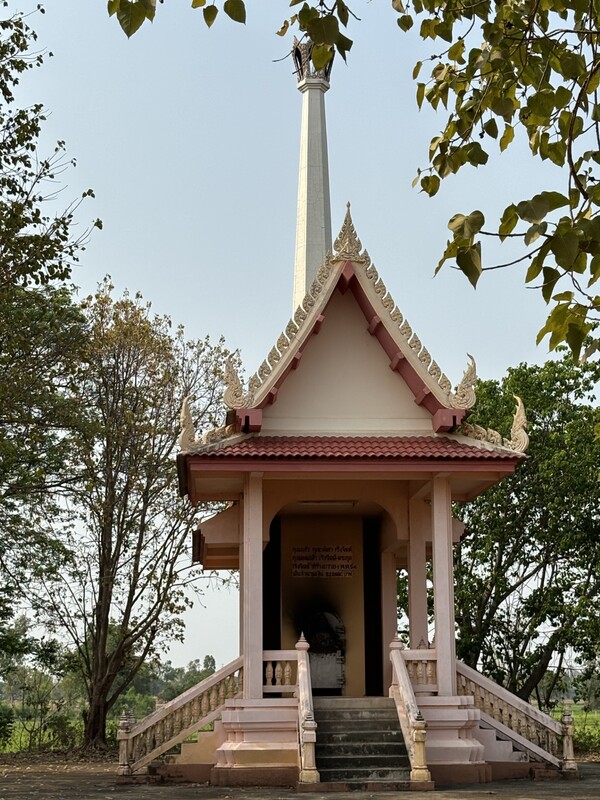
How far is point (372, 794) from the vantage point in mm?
11609

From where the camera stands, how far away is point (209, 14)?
18.1ft

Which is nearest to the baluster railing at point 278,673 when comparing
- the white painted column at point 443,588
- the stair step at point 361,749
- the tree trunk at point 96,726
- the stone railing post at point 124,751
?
the stair step at point 361,749

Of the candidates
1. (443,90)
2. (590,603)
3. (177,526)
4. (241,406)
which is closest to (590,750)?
(590,603)

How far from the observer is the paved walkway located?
1138cm

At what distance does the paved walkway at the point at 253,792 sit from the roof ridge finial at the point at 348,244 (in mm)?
6915

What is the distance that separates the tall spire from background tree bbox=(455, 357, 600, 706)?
573cm

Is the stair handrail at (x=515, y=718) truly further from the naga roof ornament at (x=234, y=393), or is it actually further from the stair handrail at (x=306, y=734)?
the naga roof ornament at (x=234, y=393)

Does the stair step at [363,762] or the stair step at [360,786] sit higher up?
the stair step at [363,762]

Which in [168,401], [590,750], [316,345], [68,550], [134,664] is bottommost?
[590,750]

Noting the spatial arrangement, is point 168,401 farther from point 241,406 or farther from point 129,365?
point 241,406

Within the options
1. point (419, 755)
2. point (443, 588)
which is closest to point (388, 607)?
point (443, 588)

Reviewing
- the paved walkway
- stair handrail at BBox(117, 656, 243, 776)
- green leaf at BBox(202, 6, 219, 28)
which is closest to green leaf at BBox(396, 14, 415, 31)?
green leaf at BBox(202, 6, 219, 28)

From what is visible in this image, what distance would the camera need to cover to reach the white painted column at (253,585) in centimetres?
1389

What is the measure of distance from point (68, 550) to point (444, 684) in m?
11.6
